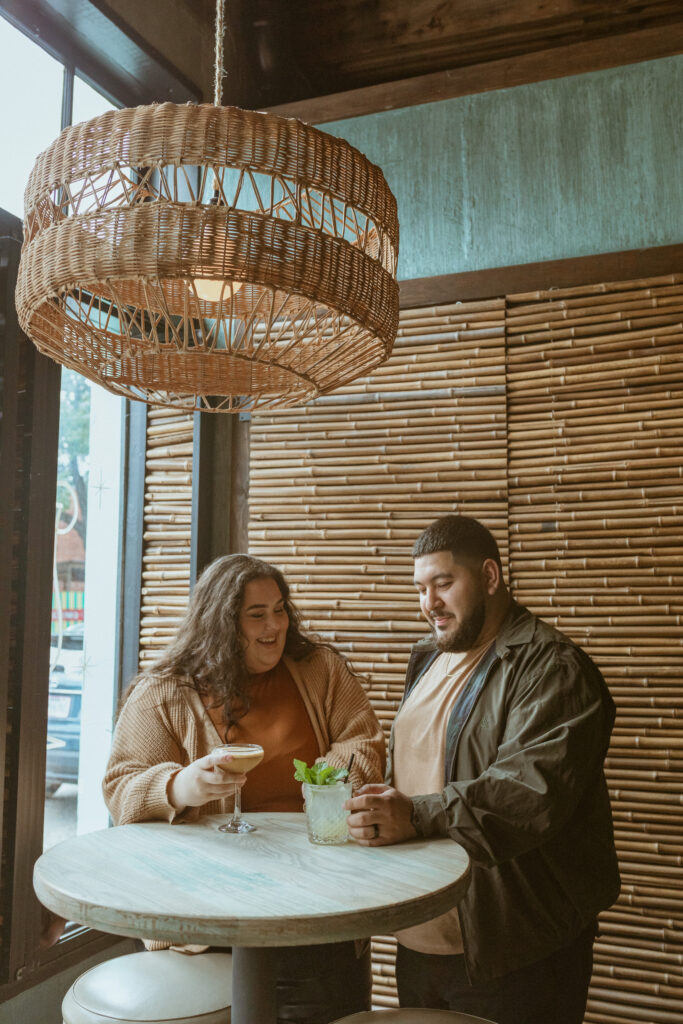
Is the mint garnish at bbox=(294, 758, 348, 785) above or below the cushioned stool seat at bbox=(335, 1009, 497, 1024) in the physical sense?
above

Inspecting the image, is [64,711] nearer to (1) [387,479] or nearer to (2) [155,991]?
(2) [155,991]

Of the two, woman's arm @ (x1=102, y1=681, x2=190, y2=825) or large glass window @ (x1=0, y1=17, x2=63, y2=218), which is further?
large glass window @ (x1=0, y1=17, x2=63, y2=218)

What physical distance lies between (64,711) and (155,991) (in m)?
1.38

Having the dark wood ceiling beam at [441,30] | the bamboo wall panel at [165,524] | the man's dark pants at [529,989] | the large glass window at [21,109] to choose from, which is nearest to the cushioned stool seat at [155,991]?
the man's dark pants at [529,989]

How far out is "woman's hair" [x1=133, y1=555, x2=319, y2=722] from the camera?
2475 millimetres

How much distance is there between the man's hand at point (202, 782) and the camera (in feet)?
6.46

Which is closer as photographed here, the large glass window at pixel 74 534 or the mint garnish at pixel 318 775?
the mint garnish at pixel 318 775

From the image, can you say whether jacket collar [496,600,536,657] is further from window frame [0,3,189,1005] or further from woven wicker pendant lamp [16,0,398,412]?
window frame [0,3,189,1005]

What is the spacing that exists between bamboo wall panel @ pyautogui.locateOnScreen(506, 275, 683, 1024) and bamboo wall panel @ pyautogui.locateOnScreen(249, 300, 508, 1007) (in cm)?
13

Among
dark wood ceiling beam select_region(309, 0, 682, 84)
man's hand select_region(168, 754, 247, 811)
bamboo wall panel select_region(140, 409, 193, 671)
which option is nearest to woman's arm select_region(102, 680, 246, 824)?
man's hand select_region(168, 754, 247, 811)

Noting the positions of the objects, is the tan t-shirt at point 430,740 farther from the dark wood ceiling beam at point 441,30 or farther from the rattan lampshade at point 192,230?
the dark wood ceiling beam at point 441,30

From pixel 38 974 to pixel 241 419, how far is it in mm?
2305

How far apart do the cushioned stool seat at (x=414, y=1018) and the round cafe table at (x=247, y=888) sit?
0.20 m

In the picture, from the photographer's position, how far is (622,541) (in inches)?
127
